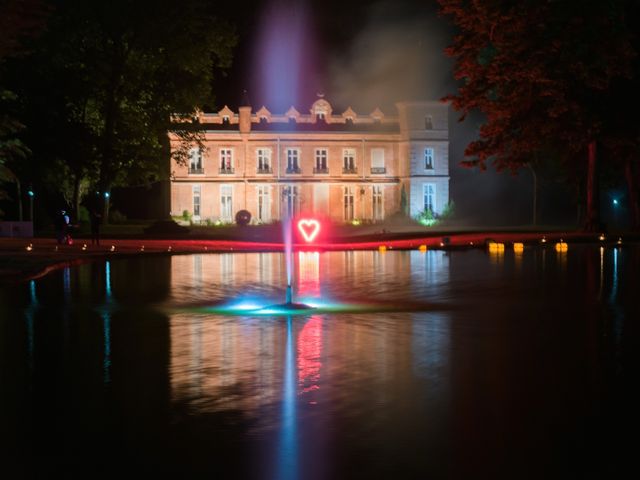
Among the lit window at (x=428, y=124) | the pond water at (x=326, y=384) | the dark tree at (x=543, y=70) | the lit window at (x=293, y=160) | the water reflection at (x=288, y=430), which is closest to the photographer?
the water reflection at (x=288, y=430)

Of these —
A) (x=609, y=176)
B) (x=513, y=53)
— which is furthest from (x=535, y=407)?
(x=609, y=176)

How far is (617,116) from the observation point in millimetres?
50594

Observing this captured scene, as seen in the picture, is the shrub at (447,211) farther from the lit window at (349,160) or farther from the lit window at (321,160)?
the lit window at (321,160)

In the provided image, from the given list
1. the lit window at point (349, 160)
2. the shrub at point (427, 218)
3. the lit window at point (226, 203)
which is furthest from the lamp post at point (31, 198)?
the lit window at point (349, 160)

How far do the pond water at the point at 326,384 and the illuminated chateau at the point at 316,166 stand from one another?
65.0 metres

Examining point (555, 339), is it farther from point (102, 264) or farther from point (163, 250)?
point (163, 250)

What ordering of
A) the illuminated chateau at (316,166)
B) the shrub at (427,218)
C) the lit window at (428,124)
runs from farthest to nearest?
1. the lit window at (428,124)
2. the illuminated chateau at (316,166)
3. the shrub at (427,218)

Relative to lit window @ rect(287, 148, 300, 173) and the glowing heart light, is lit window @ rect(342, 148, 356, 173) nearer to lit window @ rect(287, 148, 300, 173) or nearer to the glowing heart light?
lit window @ rect(287, 148, 300, 173)

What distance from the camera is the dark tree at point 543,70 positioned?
1804 inches

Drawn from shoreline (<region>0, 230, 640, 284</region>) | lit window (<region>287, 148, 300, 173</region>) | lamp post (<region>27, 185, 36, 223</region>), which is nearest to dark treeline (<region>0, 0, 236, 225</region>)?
lamp post (<region>27, 185, 36, 223</region>)

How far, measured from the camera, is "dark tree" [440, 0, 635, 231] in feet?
150

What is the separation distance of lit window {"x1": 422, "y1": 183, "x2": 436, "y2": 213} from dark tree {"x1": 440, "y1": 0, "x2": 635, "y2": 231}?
34113 millimetres

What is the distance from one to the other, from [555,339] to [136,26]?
4926cm

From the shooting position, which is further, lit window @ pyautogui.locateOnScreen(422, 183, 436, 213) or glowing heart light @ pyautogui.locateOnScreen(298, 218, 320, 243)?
lit window @ pyautogui.locateOnScreen(422, 183, 436, 213)
